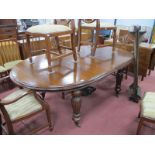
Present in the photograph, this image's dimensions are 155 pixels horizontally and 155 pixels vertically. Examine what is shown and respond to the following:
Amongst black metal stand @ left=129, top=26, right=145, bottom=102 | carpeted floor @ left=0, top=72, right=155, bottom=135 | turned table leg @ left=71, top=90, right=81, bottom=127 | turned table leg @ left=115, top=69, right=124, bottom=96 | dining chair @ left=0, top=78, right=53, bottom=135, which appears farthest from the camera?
turned table leg @ left=115, top=69, right=124, bottom=96

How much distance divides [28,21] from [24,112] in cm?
→ 331

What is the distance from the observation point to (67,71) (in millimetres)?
1731


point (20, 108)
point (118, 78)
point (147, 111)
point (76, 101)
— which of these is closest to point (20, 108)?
point (20, 108)

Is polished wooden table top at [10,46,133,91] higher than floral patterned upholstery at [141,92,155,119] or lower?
higher

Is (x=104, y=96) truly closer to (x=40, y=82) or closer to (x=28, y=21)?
(x=40, y=82)

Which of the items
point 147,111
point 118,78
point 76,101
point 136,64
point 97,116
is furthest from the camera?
point 118,78

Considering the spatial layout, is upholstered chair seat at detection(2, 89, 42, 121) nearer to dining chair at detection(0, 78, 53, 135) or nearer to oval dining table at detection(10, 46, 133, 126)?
dining chair at detection(0, 78, 53, 135)

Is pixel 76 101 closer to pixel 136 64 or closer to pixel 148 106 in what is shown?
pixel 148 106

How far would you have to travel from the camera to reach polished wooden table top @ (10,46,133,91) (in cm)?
147

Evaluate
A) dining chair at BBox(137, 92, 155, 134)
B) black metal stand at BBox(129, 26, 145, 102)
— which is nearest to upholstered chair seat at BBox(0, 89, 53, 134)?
dining chair at BBox(137, 92, 155, 134)

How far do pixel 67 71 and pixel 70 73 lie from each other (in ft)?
0.21

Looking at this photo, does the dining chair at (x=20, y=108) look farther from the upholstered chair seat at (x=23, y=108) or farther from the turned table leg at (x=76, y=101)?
the turned table leg at (x=76, y=101)

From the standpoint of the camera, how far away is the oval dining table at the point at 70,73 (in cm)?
147
